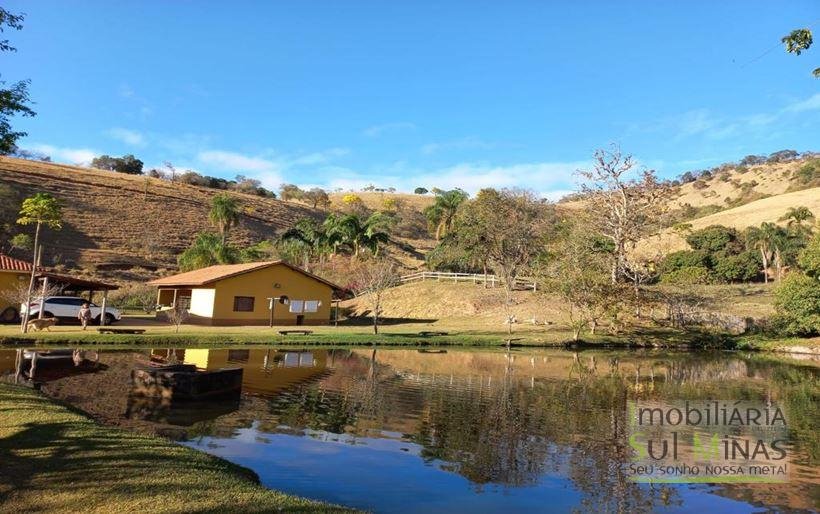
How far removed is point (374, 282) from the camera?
141 ft

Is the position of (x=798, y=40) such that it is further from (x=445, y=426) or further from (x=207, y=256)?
(x=207, y=256)

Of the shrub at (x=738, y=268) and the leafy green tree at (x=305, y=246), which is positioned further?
the shrub at (x=738, y=268)

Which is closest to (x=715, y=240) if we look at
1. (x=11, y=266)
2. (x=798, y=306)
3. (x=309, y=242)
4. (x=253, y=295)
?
(x=798, y=306)

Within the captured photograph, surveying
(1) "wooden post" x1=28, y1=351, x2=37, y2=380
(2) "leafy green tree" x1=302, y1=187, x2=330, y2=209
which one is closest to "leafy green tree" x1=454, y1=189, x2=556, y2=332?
(1) "wooden post" x1=28, y1=351, x2=37, y2=380

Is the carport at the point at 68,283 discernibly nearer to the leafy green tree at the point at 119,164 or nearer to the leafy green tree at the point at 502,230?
the leafy green tree at the point at 502,230

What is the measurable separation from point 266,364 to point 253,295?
2118cm

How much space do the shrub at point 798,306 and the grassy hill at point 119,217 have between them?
69265 millimetres

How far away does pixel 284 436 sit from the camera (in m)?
12.9

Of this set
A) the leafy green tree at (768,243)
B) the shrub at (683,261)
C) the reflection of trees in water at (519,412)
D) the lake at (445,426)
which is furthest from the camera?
the shrub at (683,261)

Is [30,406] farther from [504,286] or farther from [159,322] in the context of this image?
[504,286]

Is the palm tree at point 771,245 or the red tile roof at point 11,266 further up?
the palm tree at point 771,245

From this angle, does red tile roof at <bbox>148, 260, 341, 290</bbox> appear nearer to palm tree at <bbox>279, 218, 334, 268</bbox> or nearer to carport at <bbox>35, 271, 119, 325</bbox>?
carport at <bbox>35, 271, 119, 325</bbox>

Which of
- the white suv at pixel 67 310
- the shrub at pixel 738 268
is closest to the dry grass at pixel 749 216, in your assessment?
the shrub at pixel 738 268

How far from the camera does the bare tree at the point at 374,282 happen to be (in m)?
41.8
